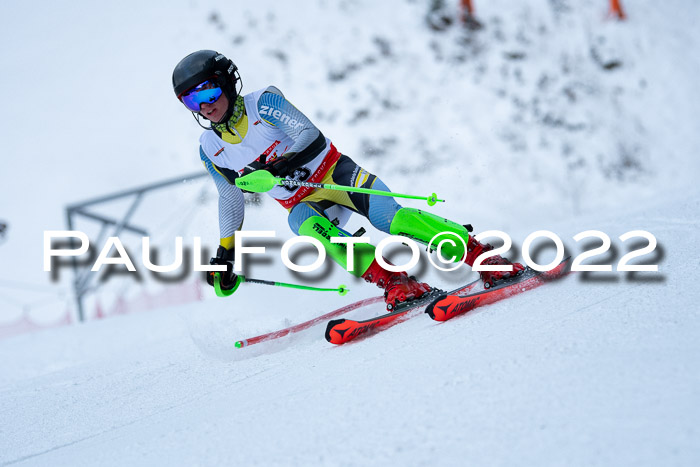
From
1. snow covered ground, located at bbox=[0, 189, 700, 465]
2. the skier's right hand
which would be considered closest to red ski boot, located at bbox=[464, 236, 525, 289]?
snow covered ground, located at bbox=[0, 189, 700, 465]

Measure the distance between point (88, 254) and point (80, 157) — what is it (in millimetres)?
9397

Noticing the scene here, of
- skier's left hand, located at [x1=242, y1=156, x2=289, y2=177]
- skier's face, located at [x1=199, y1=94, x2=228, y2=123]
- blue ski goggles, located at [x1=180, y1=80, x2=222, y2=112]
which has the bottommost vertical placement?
skier's left hand, located at [x1=242, y1=156, x2=289, y2=177]

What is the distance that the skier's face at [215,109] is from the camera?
2.91 metres

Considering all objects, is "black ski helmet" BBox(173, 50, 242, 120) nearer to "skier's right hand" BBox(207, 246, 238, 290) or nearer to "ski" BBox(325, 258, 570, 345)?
"skier's right hand" BBox(207, 246, 238, 290)

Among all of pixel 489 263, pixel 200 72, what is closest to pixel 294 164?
pixel 200 72

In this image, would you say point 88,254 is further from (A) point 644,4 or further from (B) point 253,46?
(A) point 644,4

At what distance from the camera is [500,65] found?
14.8m

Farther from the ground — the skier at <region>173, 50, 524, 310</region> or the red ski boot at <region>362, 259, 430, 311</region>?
the skier at <region>173, 50, 524, 310</region>

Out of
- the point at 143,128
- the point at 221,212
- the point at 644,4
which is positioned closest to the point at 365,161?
the point at 143,128

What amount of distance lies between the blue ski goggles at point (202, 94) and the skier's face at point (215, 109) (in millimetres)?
16

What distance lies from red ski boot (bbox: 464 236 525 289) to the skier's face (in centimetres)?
146

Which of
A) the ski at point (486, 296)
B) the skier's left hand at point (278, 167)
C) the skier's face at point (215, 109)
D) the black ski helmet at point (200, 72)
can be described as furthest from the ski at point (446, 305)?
the black ski helmet at point (200, 72)

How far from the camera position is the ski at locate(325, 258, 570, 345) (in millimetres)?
2566

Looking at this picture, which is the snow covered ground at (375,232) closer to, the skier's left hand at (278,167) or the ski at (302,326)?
the ski at (302,326)
